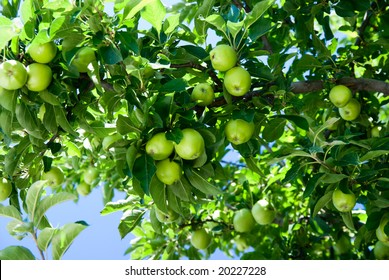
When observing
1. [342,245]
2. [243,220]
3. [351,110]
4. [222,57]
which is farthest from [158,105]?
[342,245]

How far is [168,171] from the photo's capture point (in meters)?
2.08

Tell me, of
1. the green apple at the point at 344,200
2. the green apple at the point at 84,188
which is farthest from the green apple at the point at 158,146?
the green apple at the point at 84,188

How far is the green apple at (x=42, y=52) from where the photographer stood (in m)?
2.05

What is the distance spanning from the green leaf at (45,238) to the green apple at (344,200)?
1.27 meters

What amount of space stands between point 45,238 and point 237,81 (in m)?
0.96

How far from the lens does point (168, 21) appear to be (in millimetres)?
2211

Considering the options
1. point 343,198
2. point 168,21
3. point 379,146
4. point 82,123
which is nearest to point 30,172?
point 82,123

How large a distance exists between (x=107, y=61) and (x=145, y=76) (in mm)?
193

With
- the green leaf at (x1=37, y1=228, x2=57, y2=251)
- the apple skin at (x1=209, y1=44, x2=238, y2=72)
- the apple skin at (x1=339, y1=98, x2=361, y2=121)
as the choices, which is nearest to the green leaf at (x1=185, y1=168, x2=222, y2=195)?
the apple skin at (x1=209, y1=44, x2=238, y2=72)

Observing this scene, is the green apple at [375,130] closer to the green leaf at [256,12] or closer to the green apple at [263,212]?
the green apple at [263,212]

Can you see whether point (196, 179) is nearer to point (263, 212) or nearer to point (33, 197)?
point (33, 197)

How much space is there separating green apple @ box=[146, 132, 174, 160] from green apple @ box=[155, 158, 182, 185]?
0.16 feet

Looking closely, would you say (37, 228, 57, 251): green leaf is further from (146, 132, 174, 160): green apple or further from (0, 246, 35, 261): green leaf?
(146, 132, 174, 160): green apple

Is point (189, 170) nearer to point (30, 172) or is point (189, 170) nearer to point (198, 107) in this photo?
point (198, 107)
